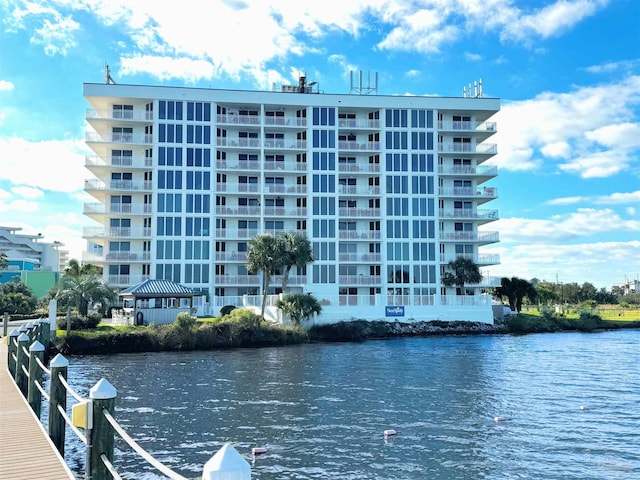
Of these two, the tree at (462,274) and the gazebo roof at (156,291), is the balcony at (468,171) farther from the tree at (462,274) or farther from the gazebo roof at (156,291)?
the gazebo roof at (156,291)

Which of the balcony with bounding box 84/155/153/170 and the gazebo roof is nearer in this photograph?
the gazebo roof

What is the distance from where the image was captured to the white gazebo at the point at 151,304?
4569 centimetres

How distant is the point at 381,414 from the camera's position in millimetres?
19906

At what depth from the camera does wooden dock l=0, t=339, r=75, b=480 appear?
8078 millimetres

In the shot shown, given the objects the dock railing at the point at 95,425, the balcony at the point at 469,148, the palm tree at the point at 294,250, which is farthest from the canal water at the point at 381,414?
the balcony at the point at 469,148

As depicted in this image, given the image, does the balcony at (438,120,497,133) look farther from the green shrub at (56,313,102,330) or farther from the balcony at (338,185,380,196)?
the green shrub at (56,313,102,330)

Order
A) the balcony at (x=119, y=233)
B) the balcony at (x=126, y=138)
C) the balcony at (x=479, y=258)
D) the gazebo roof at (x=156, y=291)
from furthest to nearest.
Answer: the balcony at (x=479, y=258) < the balcony at (x=126, y=138) < the balcony at (x=119, y=233) < the gazebo roof at (x=156, y=291)

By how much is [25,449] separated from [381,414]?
13022 millimetres

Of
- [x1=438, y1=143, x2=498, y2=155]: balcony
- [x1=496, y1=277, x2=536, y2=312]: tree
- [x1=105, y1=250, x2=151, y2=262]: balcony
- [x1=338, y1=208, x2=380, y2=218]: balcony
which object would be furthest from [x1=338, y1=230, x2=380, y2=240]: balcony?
[x1=105, y1=250, x2=151, y2=262]: balcony

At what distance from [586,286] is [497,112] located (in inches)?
2719

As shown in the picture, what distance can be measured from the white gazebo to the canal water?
893cm

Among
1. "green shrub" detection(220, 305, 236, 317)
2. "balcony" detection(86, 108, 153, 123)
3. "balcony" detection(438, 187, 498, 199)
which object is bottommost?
"green shrub" detection(220, 305, 236, 317)

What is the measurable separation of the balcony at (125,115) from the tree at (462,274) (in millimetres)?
38201

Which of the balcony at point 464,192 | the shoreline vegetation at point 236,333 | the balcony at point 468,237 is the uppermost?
the balcony at point 464,192
